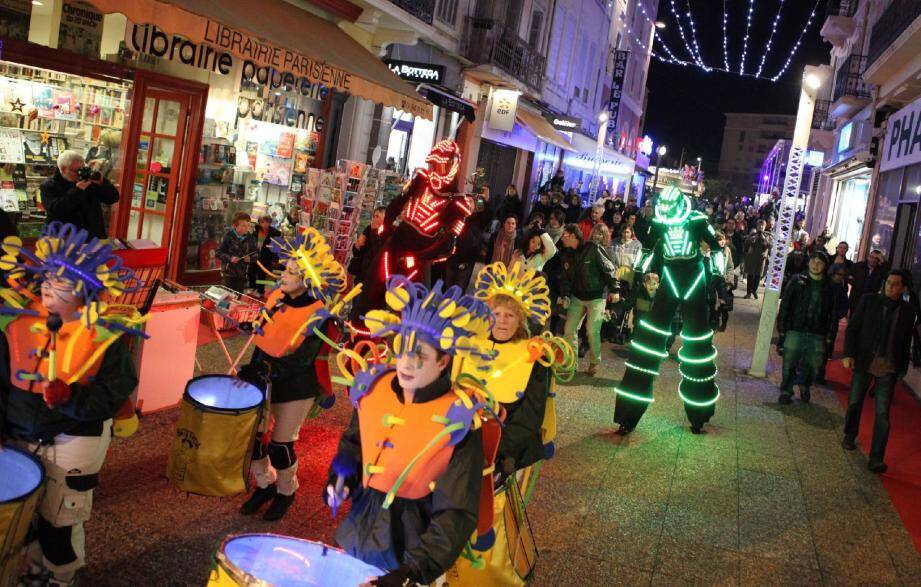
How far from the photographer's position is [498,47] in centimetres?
1975

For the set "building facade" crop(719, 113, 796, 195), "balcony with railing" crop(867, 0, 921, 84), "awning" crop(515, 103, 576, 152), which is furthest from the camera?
"building facade" crop(719, 113, 796, 195)

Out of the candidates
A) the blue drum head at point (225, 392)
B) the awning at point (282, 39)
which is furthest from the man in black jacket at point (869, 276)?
the blue drum head at point (225, 392)

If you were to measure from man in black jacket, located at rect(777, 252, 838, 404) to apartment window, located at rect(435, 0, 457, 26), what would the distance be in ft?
30.6

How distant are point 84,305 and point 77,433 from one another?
1.86ft

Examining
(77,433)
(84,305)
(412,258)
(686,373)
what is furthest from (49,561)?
(686,373)

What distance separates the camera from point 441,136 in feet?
64.1

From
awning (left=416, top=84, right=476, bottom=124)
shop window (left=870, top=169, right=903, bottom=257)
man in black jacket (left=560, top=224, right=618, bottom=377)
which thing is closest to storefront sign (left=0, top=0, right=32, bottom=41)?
man in black jacket (left=560, top=224, right=618, bottom=377)

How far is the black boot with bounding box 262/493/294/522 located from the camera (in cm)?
545

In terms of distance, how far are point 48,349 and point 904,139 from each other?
1510 cm

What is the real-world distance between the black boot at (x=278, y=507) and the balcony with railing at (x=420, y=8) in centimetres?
1063

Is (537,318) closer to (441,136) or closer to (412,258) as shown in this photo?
(412,258)

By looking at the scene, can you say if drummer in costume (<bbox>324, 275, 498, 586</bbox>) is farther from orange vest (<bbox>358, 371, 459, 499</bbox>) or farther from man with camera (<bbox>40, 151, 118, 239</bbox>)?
man with camera (<bbox>40, 151, 118, 239</bbox>)

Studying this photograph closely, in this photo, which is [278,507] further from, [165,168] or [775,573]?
[165,168]

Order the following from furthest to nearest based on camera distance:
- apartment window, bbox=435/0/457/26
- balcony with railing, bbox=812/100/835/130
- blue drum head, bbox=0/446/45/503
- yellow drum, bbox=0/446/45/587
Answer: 1. balcony with railing, bbox=812/100/835/130
2. apartment window, bbox=435/0/457/26
3. blue drum head, bbox=0/446/45/503
4. yellow drum, bbox=0/446/45/587
